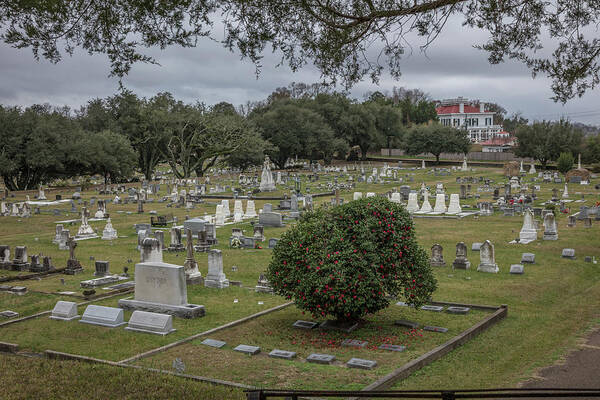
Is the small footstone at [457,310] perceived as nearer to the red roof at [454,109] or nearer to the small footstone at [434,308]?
the small footstone at [434,308]

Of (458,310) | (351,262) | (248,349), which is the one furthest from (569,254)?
(248,349)

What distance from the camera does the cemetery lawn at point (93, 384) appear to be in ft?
28.3

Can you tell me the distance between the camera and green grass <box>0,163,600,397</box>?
10031 mm

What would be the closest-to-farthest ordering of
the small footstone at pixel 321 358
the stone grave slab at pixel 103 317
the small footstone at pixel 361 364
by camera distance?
the small footstone at pixel 361 364
the small footstone at pixel 321 358
the stone grave slab at pixel 103 317

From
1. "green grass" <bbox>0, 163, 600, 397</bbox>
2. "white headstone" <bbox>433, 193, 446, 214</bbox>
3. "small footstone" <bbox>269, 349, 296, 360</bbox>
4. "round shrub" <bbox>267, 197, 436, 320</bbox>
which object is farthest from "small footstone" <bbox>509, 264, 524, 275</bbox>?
"white headstone" <bbox>433, 193, 446, 214</bbox>

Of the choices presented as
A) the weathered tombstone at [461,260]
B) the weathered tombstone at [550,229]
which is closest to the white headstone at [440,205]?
the weathered tombstone at [550,229]

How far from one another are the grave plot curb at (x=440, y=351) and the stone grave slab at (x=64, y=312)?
26.1 ft

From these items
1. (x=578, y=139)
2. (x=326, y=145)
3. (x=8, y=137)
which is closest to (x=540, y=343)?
(x=8, y=137)

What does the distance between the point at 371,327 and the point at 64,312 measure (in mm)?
7195

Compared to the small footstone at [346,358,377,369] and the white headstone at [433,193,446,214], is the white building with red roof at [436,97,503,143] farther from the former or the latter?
the small footstone at [346,358,377,369]

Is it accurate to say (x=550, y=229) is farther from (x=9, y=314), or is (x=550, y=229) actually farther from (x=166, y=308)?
(x=9, y=314)

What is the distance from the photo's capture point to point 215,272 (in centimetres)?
1738

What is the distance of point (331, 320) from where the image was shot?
42.8 ft

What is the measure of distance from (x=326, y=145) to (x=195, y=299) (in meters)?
71.6
